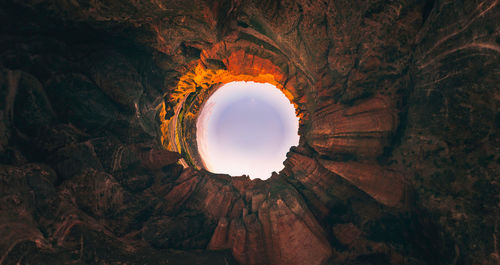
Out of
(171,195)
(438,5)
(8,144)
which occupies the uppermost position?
(438,5)

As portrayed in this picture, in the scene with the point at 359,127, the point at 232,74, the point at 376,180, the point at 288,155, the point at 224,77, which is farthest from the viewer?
the point at 224,77

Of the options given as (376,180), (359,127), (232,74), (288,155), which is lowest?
(376,180)

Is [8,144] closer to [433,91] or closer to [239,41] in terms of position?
[239,41]

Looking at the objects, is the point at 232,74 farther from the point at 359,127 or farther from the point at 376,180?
the point at 376,180

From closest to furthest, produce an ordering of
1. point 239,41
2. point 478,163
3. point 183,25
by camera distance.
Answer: point 478,163
point 183,25
point 239,41

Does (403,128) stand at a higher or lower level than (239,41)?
lower

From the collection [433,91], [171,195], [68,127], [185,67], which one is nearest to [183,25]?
[185,67]

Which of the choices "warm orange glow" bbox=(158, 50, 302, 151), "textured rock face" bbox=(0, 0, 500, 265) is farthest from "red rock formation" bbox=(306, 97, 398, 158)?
"warm orange glow" bbox=(158, 50, 302, 151)

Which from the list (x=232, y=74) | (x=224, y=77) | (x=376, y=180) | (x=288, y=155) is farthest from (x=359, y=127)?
(x=224, y=77)

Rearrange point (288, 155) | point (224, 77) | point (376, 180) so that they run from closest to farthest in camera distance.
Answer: point (376, 180) < point (288, 155) < point (224, 77)
